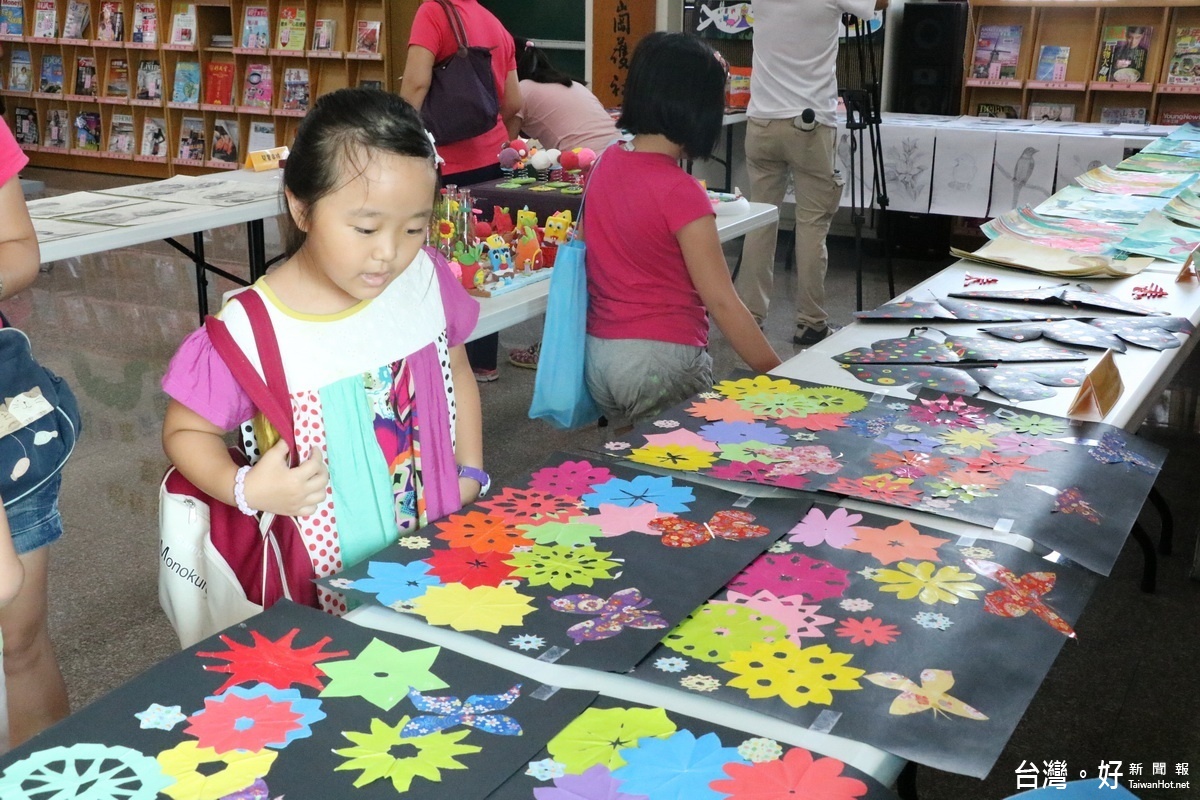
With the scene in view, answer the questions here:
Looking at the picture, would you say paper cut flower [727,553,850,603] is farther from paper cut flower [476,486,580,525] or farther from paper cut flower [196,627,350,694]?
paper cut flower [196,627,350,694]

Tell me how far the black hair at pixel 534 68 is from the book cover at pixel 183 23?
476 cm

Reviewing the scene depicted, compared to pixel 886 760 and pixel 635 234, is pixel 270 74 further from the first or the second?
pixel 886 760

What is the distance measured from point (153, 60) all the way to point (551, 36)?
3.61m

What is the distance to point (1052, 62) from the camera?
19.9 feet

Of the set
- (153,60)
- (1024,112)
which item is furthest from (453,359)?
(153,60)

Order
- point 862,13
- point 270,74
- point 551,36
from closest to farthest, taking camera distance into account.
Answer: point 862,13 → point 551,36 → point 270,74

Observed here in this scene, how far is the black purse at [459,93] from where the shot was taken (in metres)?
3.57

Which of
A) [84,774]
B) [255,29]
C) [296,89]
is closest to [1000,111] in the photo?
[296,89]

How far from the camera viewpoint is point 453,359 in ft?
5.23

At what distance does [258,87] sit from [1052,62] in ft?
17.9

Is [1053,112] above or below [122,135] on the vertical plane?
above

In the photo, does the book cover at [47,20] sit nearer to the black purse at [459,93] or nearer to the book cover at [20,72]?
the book cover at [20,72]

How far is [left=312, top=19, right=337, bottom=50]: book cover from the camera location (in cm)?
781

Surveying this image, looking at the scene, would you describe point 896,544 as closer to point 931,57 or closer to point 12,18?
point 931,57
